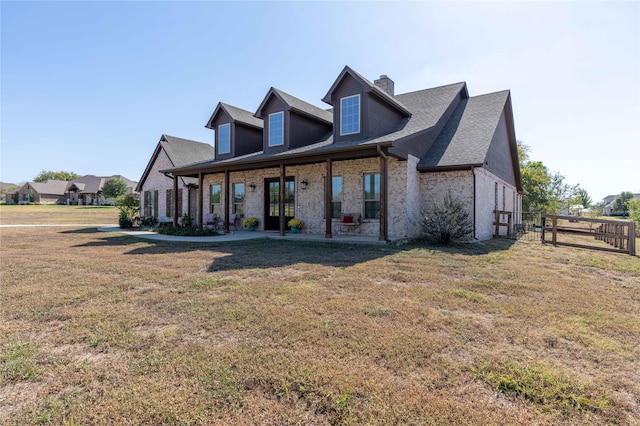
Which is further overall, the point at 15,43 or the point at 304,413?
the point at 15,43

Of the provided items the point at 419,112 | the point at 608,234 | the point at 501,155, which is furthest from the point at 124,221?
the point at 608,234

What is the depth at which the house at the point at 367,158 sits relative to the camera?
11.0m

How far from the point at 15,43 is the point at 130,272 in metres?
11.4

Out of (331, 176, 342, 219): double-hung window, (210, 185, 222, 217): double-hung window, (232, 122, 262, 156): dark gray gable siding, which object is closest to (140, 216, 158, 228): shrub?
(210, 185, 222, 217): double-hung window

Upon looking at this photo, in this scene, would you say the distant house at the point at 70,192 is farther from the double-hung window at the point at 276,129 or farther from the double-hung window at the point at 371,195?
the double-hung window at the point at 371,195

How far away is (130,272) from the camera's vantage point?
231 inches

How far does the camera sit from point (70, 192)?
2463 inches

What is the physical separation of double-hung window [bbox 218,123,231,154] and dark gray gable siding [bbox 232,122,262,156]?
417mm

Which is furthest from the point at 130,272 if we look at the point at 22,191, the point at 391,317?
the point at 22,191

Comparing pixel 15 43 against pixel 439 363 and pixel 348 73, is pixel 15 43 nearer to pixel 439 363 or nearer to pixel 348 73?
pixel 348 73

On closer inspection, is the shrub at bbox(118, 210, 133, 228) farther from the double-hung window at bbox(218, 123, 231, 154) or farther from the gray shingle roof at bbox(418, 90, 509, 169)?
the gray shingle roof at bbox(418, 90, 509, 169)

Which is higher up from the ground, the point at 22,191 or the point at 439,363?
the point at 22,191

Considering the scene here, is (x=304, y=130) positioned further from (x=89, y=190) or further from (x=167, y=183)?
(x=89, y=190)

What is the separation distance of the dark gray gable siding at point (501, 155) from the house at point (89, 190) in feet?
198
